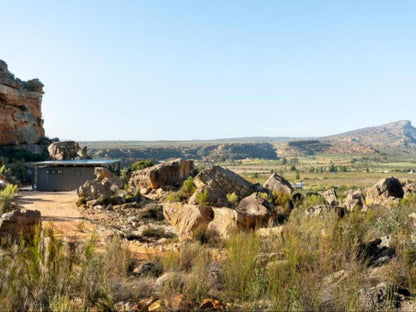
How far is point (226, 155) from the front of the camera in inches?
4948

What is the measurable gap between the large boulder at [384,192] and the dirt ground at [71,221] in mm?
11397

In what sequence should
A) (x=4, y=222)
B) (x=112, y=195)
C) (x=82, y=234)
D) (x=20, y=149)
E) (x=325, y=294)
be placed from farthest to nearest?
(x=20, y=149), (x=112, y=195), (x=82, y=234), (x=4, y=222), (x=325, y=294)

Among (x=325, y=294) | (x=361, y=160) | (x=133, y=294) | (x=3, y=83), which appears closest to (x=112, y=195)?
(x=133, y=294)

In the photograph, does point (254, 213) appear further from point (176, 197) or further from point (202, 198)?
point (176, 197)

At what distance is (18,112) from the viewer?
4238 centimetres

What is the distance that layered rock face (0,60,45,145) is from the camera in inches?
1599

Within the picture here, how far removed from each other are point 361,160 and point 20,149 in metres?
113

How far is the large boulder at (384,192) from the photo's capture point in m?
17.0

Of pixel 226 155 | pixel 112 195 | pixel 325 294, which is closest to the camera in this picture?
pixel 325 294

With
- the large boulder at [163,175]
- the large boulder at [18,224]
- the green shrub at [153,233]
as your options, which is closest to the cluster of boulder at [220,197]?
the large boulder at [163,175]

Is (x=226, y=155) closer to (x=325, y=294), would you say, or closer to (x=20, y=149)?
(x=20, y=149)

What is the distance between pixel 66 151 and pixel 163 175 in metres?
14.5

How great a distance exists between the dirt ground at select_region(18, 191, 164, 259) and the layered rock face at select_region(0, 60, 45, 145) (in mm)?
24995

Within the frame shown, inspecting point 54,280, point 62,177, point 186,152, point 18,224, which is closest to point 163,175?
point 62,177
